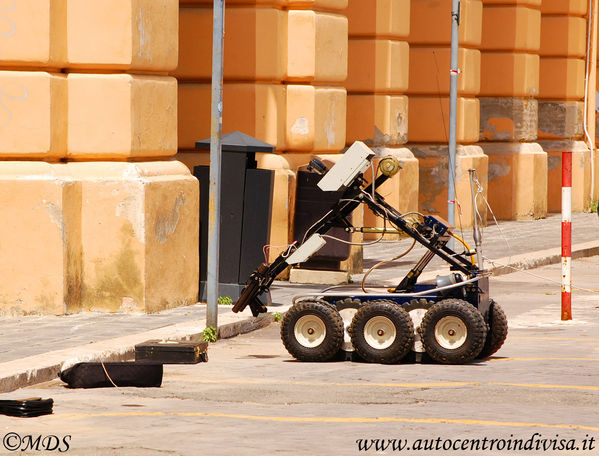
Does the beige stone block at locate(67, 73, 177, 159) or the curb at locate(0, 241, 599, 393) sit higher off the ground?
the beige stone block at locate(67, 73, 177, 159)

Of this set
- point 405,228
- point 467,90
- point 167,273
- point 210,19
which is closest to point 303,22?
point 210,19

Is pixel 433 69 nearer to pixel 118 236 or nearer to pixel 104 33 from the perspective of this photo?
pixel 104 33

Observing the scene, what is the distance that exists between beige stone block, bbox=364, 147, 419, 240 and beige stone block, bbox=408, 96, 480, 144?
1835 mm

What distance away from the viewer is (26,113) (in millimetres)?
12898

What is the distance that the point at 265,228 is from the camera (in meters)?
14.7

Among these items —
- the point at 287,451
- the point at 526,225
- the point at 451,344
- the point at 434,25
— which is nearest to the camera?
the point at 287,451

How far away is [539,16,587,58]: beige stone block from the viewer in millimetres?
30766

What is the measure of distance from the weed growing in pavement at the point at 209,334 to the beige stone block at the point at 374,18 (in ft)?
35.2

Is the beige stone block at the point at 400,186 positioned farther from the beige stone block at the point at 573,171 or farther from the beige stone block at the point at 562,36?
the beige stone block at the point at 562,36

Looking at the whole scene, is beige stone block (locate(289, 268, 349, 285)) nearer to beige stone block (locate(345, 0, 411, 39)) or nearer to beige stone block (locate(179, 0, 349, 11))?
beige stone block (locate(179, 0, 349, 11))

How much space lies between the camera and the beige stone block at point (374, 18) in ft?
71.8

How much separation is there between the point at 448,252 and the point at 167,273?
3519 mm

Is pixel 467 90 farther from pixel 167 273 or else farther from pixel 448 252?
pixel 448 252

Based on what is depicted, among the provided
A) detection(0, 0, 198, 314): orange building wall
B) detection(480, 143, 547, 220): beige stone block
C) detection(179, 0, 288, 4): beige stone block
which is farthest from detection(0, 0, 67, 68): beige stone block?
detection(480, 143, 547, 220): beige stone block
